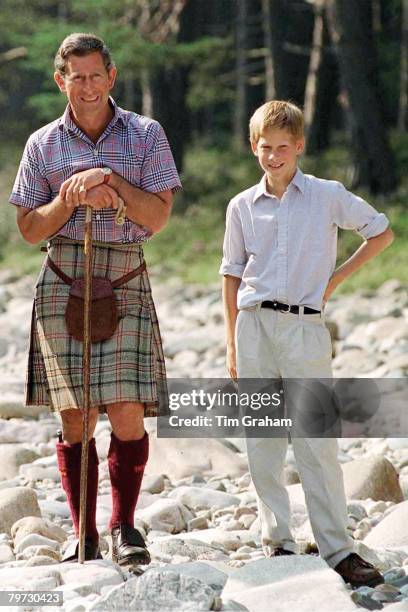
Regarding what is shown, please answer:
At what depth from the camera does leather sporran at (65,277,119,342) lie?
3.95 meters

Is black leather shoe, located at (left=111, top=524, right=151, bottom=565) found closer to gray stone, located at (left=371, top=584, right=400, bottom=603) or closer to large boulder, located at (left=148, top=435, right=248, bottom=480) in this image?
gray stone, located at (left=371, top=584, right=400, bottom=603)

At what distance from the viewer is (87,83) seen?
12.6ft

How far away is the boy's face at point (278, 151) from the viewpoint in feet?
12.6

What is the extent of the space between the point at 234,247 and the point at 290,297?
0.25 m

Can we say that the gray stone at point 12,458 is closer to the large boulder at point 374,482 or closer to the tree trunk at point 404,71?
the large boulder at point 374,482

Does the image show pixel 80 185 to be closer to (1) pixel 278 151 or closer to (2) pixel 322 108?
(1) pixel 278 151

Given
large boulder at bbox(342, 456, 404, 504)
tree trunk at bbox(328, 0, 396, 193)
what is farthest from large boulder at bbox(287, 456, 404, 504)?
tree trunk at bbox(328, 0, 396, 193)

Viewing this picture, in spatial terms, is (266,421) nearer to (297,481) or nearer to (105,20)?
(297,481)

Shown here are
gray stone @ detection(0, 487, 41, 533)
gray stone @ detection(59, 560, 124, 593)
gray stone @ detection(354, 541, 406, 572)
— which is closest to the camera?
gray stone @ detection(59, 560, 124, 593)

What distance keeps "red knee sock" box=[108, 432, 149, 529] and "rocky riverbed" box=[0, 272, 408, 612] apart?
0.65ft

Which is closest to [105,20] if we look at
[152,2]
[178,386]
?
[152,2]

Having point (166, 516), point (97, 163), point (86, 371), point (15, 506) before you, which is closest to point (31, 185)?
point (97, 163)

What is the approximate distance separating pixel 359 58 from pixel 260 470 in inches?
510

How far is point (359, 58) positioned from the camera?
16297 mm
